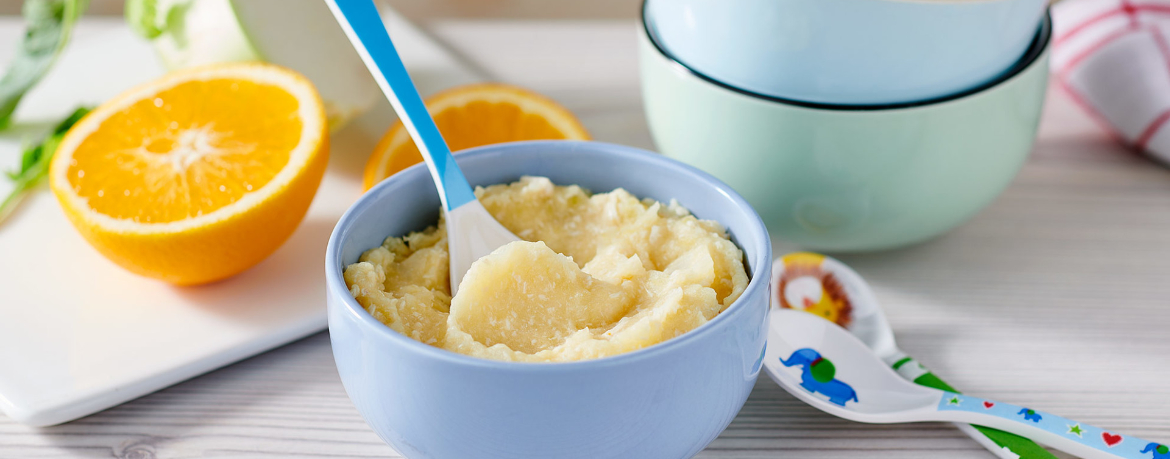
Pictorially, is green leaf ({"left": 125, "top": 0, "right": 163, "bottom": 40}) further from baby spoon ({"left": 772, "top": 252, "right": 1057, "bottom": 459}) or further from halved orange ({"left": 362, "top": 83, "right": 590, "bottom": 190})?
baby spoon ({"left": 772, "top": 252, "right": 1057, "bottom": 459})

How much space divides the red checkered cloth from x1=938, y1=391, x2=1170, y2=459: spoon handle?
0.62 m

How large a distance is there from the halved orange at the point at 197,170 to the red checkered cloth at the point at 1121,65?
1060 mm

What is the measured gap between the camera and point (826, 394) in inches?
29.8

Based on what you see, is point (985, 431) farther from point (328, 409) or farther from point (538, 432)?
point (328, 409)

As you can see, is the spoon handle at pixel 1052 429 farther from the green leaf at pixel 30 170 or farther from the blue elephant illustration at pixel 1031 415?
the green leaf at pixel 30 170

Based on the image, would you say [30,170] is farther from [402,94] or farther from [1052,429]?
[1052,429]

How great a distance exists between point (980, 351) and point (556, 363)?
52cm

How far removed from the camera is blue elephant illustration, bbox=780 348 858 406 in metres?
0.76

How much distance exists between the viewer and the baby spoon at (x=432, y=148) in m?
0.73

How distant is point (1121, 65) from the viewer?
119 cm

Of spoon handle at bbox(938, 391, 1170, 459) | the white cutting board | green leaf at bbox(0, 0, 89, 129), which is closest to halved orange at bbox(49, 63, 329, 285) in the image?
the white cutting board

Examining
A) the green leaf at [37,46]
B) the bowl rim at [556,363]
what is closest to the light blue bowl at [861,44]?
the bowl rim at [556,363]

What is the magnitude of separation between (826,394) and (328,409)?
449 mm

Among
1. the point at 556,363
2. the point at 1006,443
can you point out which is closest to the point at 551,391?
the point at 556,363
